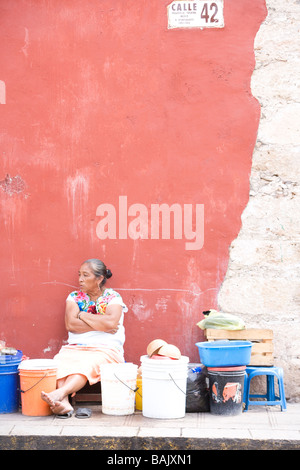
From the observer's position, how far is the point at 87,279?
595 centimetres

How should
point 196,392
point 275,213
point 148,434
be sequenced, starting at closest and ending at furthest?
1. point 148,434
2. point 196,392
3. point 275,213

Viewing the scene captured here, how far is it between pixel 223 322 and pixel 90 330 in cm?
123

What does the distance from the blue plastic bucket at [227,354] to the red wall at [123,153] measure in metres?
0.75

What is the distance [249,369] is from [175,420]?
36.7 inches

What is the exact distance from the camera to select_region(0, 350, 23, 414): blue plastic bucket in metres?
5.45

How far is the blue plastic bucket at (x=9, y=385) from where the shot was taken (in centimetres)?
545

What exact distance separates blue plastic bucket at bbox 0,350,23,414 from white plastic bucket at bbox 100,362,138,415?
31.3 inches

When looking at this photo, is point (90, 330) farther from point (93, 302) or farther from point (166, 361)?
point (166, 361)

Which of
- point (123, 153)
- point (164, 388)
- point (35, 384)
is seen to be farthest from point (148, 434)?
point (123, 153)

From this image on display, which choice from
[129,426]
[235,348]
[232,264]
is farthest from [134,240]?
[129,426]

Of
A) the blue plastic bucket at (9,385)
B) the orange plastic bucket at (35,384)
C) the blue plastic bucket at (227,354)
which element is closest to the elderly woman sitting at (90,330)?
the orange plastic bucket at (35,384)

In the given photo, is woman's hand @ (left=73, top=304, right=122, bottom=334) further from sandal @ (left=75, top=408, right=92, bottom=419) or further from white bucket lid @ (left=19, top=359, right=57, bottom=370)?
sandal @ (left=75, top=408, right=92, bottom=419)

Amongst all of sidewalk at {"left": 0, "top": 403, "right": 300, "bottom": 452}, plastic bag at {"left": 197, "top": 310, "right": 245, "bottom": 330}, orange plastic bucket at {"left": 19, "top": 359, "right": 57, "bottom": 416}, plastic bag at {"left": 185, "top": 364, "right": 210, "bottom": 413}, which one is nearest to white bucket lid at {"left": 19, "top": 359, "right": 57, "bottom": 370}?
orange plastic bucket at {"left": 19, "top": 359, "right": 57, "bottom": 416}
